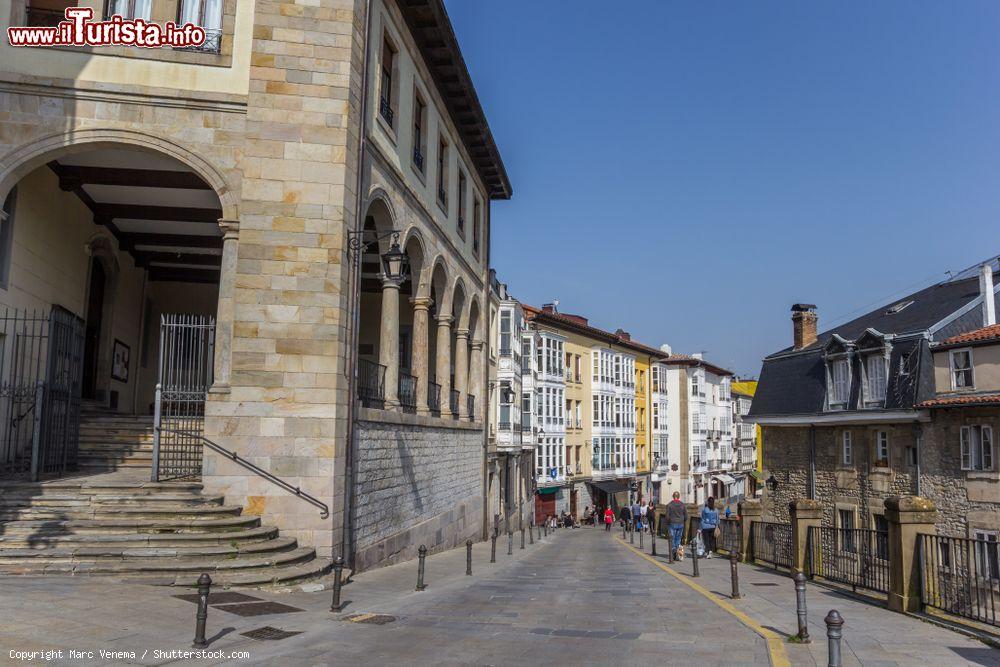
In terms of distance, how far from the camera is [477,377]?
87.4 feet

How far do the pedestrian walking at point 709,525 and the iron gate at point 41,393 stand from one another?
13651mm

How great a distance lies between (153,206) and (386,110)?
223 inches

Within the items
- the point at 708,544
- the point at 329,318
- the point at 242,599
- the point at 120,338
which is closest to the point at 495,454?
the point at 708,544

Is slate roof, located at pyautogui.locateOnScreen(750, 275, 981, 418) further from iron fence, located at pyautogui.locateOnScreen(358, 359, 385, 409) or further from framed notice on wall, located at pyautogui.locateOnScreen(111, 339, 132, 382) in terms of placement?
framed notice on wall, located at pyautogui.locateOnScreen(111, 339, 132, 382)

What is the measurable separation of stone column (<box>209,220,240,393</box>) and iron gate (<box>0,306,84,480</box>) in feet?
8.55

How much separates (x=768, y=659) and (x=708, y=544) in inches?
526

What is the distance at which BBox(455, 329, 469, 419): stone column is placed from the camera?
2452 cm

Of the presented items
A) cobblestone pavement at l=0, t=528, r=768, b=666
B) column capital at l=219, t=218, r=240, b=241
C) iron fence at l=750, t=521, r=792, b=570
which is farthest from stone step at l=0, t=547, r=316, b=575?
iron fence at l=750, t=521, r=792, b=570

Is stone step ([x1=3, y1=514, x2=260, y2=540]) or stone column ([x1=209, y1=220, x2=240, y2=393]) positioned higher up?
stone column ([x1=209, y1=220, x2=240, y2=393])

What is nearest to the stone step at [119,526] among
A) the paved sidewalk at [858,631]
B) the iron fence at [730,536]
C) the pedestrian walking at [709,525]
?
the paved sidewalk at [858,631]

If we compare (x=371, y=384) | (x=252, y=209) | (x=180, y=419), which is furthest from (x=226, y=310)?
(x=371, y=384)

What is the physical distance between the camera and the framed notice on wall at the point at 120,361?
61.7 ft

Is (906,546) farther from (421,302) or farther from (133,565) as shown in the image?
(421,302)

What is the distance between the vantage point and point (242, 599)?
1005 centimetres
